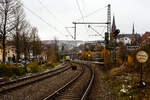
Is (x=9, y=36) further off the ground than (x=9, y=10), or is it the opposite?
(x=9, y=10)

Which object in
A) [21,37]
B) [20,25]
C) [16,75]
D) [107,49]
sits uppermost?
[20,25]

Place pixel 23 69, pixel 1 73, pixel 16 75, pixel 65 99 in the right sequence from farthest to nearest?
1. pixel 23 69
2. pixel 16 75
3. pixel 1 73
4. pixel 65 99

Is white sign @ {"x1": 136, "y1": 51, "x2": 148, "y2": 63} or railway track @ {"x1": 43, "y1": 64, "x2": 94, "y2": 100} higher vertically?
white sign @ {"x1": 136, "y1": 51, "x2": 148, "y2": 63}

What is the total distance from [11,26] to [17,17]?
3.30 metres

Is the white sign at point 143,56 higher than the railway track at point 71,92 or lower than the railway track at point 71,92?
higher

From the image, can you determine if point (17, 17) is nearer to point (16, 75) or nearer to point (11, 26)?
point (11, 26)

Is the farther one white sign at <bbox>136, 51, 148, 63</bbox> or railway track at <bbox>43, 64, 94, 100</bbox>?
white sign at <bbox>136, 51, 148, 63</bbox>

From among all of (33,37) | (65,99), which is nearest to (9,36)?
(33,37)

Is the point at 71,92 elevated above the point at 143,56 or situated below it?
below

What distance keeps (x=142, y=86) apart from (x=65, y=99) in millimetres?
5354

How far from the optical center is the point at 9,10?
21594 millimetres

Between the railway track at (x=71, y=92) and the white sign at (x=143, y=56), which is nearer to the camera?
the railway track at (x=71, y=92)

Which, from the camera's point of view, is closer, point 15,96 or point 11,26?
point 15,96

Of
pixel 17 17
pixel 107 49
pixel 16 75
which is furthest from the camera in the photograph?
pixel 107 49
